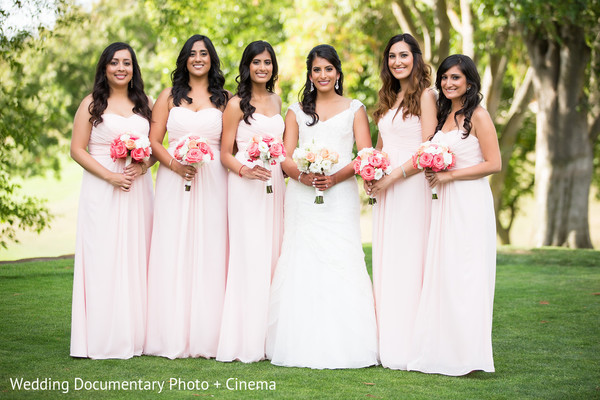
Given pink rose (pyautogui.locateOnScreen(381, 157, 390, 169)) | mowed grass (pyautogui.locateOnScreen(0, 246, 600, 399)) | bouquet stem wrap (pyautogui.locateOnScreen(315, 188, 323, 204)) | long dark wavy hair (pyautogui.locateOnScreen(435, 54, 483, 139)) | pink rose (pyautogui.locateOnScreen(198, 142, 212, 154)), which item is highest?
long dark wavy hair (pyautogui.locateOnScreen(435, 54, 483, 139))

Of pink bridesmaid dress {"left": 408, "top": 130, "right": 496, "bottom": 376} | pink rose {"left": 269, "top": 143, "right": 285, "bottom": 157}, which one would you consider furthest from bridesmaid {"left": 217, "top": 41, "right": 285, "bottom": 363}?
pink bridesmaid dress {"left": 408, "top": 130, "right": 496, "bottom": 376}

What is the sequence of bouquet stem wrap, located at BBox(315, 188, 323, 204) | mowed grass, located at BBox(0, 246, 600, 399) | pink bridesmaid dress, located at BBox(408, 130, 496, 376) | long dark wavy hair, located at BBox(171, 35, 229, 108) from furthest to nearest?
long dark wavy hair, located at BBox(171, 35, 229, 108) → bouquet stem wrap, located at BBox(315, 188, 323, 204) → pink bridesmaid dress, located at BBox(408, 130, 496, 376) → mowed grass, located at BBox(0, 246, 600, 399)

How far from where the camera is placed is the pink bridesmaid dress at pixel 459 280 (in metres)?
6.46

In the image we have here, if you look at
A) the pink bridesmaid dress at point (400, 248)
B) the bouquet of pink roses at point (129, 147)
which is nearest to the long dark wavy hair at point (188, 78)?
the bouquet of pink roses at point (129, 147)

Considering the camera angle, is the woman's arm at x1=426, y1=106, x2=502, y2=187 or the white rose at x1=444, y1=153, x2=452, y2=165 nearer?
the white rose at x1=444, y1=153, x2=452, y2=165

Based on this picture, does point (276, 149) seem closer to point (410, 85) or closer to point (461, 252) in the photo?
point (410, 85)

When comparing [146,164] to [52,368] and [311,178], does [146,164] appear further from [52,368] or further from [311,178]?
[52,368]

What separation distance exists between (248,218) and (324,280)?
0.94 meters

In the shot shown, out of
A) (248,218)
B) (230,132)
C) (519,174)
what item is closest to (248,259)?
(248,218)

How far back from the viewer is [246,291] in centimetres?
708

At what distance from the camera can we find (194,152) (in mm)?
6699

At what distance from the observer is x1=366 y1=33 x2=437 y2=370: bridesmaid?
681 centimetres

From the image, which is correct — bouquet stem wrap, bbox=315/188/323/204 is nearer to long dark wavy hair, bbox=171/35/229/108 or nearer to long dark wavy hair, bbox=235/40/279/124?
long dark wavy hair, bbox=235/40/279/124

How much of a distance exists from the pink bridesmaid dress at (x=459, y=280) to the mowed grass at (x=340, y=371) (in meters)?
0.19
